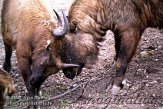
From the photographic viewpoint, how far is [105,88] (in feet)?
23.3

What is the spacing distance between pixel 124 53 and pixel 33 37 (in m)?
1.43

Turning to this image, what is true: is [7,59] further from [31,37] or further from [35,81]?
[35,81]

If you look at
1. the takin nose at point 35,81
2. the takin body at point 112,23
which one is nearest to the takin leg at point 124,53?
the takin body at point 112,23

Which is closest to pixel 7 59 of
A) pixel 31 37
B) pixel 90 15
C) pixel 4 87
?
pixel 31 37

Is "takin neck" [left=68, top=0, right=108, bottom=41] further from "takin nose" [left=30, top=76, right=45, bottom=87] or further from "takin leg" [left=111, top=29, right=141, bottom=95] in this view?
"takin nose" [left=30, top=76, right=45, bottom=87]

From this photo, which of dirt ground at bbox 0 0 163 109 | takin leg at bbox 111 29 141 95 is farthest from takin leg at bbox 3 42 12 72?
takin leg at bbox 111 29 141 95

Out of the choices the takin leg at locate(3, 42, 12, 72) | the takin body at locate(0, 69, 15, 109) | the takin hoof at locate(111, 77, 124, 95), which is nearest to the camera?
the takin body at locate(0, 69, 15, 109)

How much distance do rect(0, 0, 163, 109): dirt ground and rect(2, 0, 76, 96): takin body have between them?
462 mm

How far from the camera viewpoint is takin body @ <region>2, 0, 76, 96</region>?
630cm

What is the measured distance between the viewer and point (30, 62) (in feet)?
21.7

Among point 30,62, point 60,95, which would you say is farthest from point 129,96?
A: point 30,62

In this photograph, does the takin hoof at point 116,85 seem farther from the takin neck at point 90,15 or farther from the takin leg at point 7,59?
the takin leg at point 7,59

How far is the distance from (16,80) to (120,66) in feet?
5.75

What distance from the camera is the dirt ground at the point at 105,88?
6594 mm
